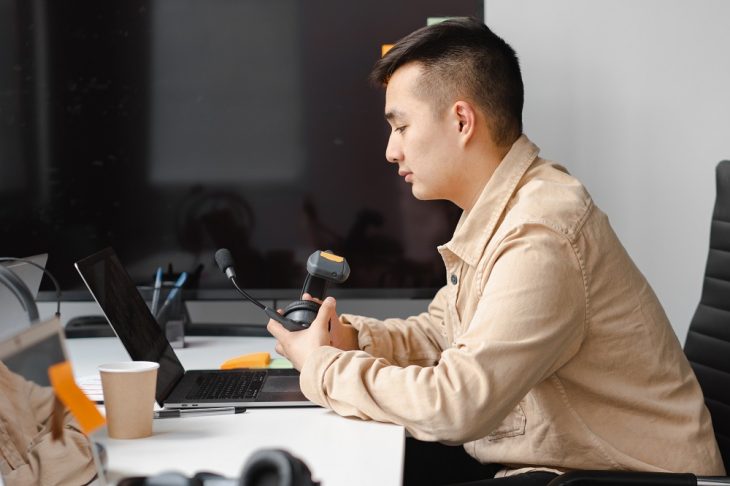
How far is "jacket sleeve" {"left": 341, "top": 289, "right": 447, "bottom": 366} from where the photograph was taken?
1.67 metres

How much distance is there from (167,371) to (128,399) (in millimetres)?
346

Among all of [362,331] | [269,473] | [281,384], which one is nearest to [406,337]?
[362,331]

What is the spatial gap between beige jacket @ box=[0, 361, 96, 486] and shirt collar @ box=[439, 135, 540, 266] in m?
0.69

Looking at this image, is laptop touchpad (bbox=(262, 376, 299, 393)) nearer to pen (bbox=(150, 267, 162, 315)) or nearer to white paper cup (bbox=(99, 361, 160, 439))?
white paper cup (bbox=(99, 361, 160, 439))

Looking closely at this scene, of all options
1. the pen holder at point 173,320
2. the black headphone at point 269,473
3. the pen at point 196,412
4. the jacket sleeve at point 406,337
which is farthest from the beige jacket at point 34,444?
the pen holder at point 173,320

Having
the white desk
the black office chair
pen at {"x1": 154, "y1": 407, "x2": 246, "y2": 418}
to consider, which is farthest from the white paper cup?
the black office chair

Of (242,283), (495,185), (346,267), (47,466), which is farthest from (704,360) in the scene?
→ (47,466)

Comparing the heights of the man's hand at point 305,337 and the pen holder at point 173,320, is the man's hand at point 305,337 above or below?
above

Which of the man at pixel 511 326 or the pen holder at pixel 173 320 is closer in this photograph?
the man at pixel 511 326

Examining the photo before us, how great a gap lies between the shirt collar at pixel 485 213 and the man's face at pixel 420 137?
11 centimetres

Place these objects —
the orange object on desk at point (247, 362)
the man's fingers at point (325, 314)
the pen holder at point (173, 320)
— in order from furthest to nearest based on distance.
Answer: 1. the pen holder at point (173, 320)
2. the orange object on desk at point (247, 362)
3. the man's fingers at point (325, 314)

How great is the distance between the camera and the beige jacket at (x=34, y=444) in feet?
2.35

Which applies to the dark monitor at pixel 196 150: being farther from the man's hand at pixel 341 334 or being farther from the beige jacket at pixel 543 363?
the beige jacket at pixel 543 363

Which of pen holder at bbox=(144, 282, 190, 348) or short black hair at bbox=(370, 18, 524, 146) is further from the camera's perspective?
pen holder at bbox=(144, 282, 190, 348)
